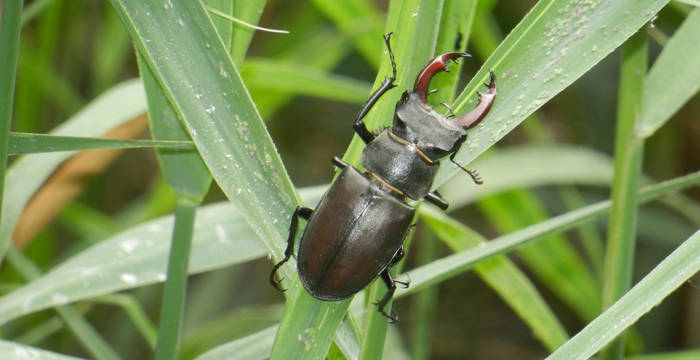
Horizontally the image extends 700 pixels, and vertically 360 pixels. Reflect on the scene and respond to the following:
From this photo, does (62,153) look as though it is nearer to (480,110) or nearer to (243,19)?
(243,19)

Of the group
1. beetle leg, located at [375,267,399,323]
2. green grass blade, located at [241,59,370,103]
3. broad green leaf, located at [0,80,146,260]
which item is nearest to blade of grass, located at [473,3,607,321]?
green grass blade, located at [241,59,370,103]

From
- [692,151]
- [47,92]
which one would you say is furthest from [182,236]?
[692,151]

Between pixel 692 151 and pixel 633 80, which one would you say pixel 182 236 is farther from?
pixel 692 151

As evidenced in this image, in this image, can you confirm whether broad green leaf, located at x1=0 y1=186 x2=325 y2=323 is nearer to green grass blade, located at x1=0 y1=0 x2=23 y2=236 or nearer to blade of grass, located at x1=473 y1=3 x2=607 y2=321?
green grass blade, located at x1=0 y1=0 x2=23 y2=236

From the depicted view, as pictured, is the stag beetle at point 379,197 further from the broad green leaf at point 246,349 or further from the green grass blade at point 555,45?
the broad green leaf at point 246,349

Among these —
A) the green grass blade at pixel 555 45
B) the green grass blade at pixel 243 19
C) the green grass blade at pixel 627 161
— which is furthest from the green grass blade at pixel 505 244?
the green grass blade at pixel 243 19
